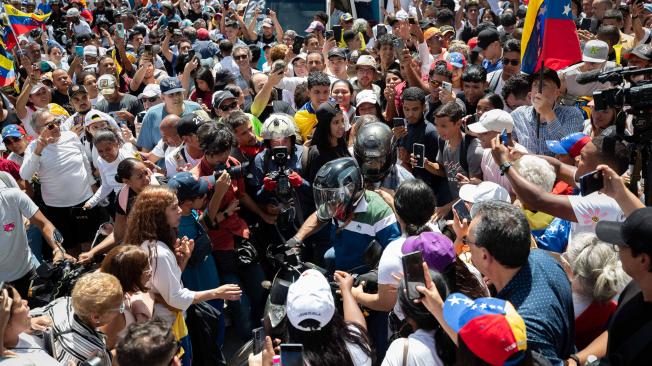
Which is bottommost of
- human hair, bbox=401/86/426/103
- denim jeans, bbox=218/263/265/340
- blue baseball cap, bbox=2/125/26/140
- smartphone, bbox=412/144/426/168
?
denim jeans, bbox=218/263/265/340

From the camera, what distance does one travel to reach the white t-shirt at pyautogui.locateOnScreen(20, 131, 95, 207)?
245 inches

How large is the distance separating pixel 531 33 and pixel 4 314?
4506mm

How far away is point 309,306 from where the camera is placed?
9.18ft

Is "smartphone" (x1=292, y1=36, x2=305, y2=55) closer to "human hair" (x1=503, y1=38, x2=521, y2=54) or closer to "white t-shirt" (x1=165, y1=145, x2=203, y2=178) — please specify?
"human hair" (x1=503, y1=38, x2=521, y2=54)

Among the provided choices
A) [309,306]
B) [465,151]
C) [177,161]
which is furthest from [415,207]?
[177,161]

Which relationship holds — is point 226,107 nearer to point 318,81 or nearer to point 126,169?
point 318,81

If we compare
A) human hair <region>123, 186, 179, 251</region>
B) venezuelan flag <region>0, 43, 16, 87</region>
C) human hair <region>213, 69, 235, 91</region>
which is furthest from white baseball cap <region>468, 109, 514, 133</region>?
venezuelan flag <region>0, 43, 16, 87</region>

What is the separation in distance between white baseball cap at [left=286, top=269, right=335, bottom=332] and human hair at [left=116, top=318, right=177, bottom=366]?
1.73 feet

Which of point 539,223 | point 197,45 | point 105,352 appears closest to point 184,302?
point 105,352

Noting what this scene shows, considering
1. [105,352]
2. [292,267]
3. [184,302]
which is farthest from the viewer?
[184,302]

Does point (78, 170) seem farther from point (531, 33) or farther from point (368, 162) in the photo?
point (531, 33)

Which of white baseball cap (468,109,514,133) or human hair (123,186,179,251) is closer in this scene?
human hair (123,186,179,251)

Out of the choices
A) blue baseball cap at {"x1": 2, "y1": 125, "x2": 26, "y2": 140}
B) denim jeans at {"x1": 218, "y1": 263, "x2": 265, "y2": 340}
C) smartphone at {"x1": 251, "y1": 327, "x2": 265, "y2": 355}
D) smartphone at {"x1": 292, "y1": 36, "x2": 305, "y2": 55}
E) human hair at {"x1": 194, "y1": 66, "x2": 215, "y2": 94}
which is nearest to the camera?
smartphone at {"x1": 251, "y1": 327, "x2": 265, "y2": 355}

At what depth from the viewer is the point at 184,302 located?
3824 mm
